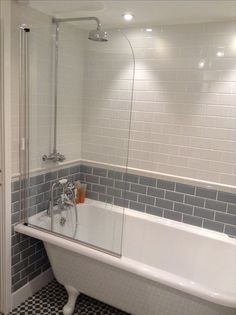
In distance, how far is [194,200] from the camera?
8.03 feet

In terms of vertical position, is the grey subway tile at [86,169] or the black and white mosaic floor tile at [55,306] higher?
the grey subway tile at [86,169]

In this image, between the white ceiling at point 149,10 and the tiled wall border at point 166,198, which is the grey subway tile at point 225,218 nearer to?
the tiled wall border at point 166,198

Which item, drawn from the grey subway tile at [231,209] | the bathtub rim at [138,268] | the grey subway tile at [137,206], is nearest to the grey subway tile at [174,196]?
the grey subway tile at [137,206]

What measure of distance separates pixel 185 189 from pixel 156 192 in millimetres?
258

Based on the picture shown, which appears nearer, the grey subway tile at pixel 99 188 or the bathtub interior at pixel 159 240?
the bathtub interior at pixel 159 240

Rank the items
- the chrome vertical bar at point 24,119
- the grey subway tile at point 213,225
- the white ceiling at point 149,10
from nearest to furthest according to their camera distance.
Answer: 1. the white ceiling at point 149,10
2. the chrome vertical bar at point 24,119
3. the grey subway tile at point 213,225

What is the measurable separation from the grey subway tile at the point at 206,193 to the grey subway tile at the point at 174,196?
143 mm

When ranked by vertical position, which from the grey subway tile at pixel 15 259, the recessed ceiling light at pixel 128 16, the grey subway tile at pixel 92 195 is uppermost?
the recessed ceiling light at pixel 128 16

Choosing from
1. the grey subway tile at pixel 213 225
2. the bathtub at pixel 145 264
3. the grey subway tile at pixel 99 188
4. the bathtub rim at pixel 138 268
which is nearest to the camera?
the bathtub rim at pixel 138 268

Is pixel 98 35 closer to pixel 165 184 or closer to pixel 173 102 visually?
pixel 173 102

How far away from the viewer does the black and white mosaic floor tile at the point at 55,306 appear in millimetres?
2332

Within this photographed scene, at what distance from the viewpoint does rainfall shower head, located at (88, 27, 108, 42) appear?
2.31 meters

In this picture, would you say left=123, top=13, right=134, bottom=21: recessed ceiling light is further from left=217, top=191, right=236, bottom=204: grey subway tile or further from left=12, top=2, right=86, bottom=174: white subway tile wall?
left=217, top=191, right=236, bottom=204: grey subway tile

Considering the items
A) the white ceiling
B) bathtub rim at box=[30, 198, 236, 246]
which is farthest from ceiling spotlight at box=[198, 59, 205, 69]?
bathtub rim at box=[30, 198, 236, 246]
